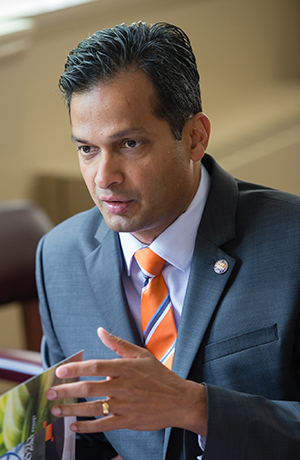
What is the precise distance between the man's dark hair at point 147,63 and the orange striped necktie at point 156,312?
0.29 m

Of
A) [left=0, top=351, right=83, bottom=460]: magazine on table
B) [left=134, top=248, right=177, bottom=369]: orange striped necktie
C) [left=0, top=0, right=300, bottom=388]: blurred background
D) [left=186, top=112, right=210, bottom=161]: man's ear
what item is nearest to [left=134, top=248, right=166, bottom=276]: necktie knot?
[left=134, top=248, right=177, bottom=369]: orange striped necktie

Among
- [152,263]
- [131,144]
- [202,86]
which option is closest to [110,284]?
[152,263]

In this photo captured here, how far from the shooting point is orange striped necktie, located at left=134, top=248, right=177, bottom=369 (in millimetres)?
1193

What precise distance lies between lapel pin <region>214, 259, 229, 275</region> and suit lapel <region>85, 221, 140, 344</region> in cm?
23

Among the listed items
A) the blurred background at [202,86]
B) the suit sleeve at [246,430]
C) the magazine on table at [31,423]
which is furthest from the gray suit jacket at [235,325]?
the blurred background at [202,86]

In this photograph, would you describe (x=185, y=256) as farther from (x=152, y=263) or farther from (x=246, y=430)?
(x=246, y=430)

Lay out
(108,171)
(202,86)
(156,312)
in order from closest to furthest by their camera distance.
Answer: (108,171) < (156,312) < (202,86)

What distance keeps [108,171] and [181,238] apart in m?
0.25

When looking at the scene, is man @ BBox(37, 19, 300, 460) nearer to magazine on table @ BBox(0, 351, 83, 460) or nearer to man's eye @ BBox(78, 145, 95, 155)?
man's eye @ BBox(78, 145, 95, 155)

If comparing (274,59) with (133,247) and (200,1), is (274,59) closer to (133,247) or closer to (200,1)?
(200,1)

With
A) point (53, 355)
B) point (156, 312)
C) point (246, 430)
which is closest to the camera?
point (246, 430)

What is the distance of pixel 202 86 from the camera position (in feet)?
11.5

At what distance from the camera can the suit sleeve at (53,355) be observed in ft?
4.27

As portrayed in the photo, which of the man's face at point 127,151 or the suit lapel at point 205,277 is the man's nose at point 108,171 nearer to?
the man's face at point 127,151
